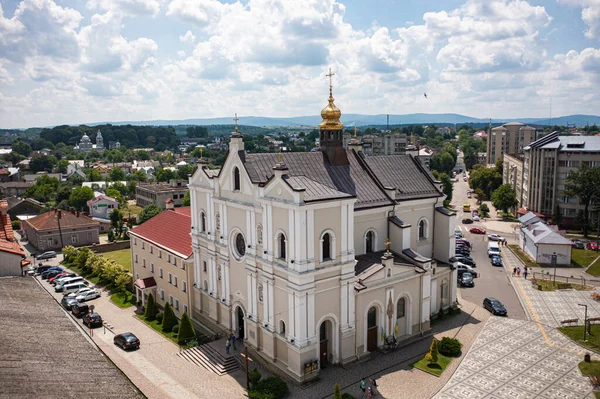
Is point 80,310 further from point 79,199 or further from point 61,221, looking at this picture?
point 79,199

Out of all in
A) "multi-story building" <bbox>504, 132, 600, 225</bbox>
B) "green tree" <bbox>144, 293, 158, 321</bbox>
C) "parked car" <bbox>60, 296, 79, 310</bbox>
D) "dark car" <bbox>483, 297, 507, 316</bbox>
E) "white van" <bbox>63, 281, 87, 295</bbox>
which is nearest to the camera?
"dark car" <bbox>483, 297, 507, 316</bbox>

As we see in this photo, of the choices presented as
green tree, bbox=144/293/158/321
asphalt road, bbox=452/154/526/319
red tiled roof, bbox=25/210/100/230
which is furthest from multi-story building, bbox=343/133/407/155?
green tree, bbox=144/293/158/321

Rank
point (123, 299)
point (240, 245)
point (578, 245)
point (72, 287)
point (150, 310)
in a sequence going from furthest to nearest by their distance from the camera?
point (578, 245)
point (72, 287)
point (123, 299)
point (150, 310)
point (240, 245)

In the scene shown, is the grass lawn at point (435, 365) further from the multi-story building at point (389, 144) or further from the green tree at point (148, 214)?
the multi-story building at point (389, 144)

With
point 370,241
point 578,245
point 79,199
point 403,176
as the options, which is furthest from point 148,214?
point 578,245

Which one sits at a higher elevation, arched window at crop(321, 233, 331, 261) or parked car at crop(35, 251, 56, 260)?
arched window at crop(321, 233, 331, 261)

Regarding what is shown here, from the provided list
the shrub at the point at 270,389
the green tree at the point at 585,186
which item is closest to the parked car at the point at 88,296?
the shrub at the point at 270,389

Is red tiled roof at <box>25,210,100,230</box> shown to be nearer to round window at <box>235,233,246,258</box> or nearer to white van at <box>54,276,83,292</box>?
white van at <box>54,276,83,292</box>

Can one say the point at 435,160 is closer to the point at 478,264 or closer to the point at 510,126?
the point at 510,126
